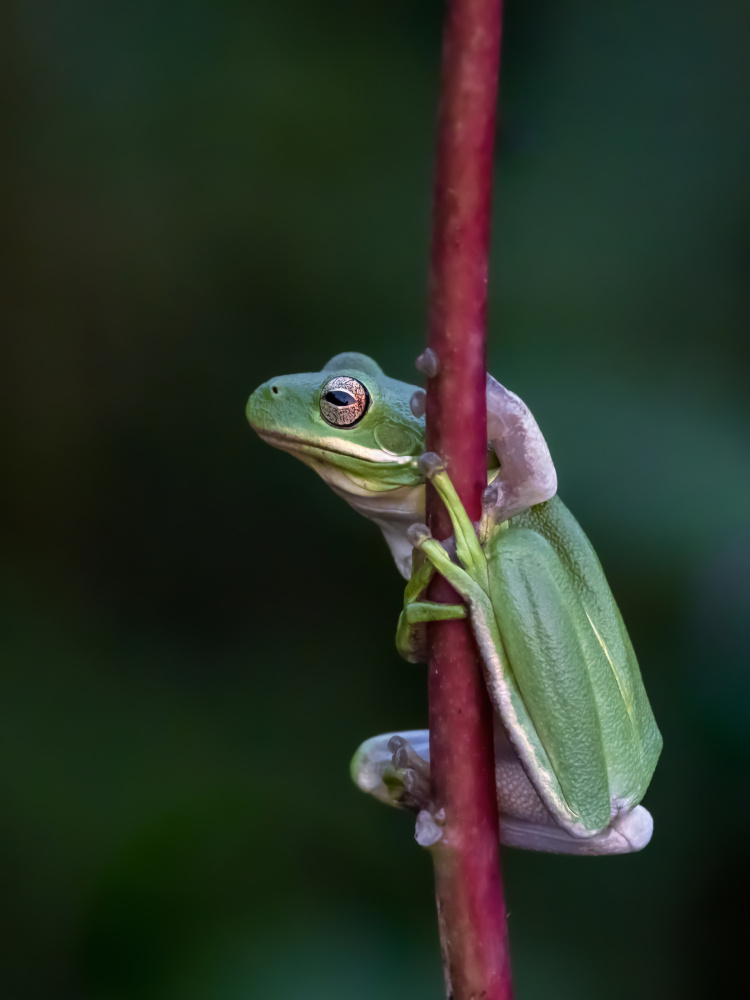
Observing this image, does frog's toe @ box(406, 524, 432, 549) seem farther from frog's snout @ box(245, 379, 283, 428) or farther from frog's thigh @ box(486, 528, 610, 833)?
frog's snout @ box(245, 379, 283, 428)

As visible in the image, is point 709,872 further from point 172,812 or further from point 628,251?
point 628,251

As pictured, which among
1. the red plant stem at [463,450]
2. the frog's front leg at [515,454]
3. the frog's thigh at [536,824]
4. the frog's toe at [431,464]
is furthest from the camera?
the frog's thigh at [536,824]

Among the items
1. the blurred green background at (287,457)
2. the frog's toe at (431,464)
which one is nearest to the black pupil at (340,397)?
the frog's toe at (431,464)

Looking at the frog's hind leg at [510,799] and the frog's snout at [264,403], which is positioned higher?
the frog's snout at [264,403]

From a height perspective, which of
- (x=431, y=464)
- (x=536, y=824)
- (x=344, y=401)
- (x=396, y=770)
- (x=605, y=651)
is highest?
(x=344, y=401)

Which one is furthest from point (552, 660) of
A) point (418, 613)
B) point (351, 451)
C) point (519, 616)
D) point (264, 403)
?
point (264, 403)

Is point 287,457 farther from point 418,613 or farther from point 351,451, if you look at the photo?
point 418,613

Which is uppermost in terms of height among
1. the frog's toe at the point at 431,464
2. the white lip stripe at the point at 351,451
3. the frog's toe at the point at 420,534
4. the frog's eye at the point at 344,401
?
the frog's eye at the point at 344,401

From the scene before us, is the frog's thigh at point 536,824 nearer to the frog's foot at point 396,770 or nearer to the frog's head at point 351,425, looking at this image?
the frog's foot at point 396,770
